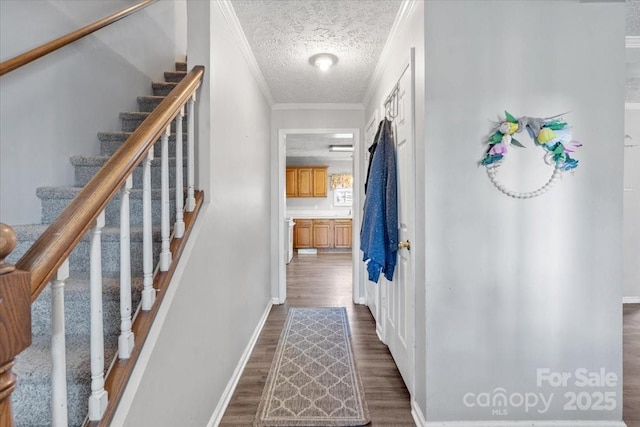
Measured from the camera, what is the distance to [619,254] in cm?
151

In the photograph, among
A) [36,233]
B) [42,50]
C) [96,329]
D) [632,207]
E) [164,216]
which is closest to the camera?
[96,329]

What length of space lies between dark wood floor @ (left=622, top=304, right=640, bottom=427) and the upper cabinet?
18.3 feet

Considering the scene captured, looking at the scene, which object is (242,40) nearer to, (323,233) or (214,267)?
(214,267)

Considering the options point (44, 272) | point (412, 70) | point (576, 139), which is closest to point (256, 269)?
point (412, 70)

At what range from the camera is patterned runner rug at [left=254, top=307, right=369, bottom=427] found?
1.65m

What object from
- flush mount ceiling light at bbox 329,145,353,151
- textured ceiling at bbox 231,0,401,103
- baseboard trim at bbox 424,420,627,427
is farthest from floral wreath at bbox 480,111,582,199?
flush mount ceiling light at bbox 329,145,353,151

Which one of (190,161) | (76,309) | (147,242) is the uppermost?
(190,161)

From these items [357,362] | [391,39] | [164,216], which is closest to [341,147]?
[391,39]

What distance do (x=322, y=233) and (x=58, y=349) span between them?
657cm

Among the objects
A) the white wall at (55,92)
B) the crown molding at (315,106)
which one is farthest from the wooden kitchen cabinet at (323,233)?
the white wall at (55,92)

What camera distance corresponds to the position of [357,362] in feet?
7.26

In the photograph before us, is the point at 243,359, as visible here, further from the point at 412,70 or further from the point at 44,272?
the point at 412,70

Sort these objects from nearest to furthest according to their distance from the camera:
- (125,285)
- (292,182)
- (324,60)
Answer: (125,285), (324,60), (292,182)

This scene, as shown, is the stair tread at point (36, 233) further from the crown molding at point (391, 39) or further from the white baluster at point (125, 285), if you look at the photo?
the crown molding at point (391, 39)
